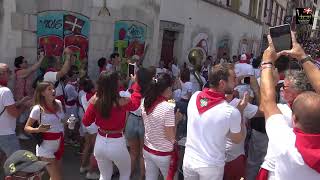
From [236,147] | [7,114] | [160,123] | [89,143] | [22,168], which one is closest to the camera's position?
[22,168]

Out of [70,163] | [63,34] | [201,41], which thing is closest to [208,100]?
[70,163]

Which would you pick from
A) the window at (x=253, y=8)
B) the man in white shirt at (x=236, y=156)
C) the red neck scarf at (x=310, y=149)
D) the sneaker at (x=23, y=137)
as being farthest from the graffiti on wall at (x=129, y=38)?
the window at (x=253, y=8)

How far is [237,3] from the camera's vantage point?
21641 millimetres

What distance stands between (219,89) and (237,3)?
18.8 m

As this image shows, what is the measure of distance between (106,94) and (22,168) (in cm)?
193

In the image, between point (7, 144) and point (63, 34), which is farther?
point (63, 34)

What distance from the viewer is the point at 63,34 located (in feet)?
34.0

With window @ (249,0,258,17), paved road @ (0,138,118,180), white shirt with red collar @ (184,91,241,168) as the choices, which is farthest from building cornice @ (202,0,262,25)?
white shirt with red collar @ (184,91,241,168)

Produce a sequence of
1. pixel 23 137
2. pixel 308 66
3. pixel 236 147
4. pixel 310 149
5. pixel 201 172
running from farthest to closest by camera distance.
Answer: pixel 23 137 → pixel 236 147 → pixel 201 172 → pixel 308 66 → pixel 310 149

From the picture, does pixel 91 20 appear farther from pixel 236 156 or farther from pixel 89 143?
pixel 236 156

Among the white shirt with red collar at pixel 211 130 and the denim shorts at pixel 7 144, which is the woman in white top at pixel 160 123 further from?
the denim shorts at pixel 7 144

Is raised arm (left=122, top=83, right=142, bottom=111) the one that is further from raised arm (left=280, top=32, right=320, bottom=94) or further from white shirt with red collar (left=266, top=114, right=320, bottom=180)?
white shirt with red collar (left=266, top=114, right=320, bottom=180)

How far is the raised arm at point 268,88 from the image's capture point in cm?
269

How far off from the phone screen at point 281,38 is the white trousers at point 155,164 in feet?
6.02
